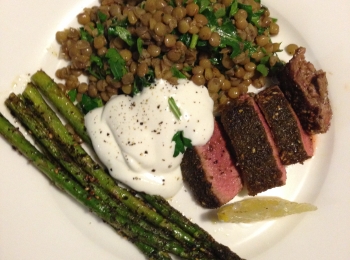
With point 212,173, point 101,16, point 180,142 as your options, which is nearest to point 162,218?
point 212,173

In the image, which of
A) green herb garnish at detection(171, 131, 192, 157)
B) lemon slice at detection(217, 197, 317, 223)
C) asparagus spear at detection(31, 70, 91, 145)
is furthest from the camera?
lemon slice at detection(217, 197, 317, 223)


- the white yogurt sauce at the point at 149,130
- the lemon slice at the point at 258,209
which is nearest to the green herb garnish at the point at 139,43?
the white yogurt sauce at the point at 149,130

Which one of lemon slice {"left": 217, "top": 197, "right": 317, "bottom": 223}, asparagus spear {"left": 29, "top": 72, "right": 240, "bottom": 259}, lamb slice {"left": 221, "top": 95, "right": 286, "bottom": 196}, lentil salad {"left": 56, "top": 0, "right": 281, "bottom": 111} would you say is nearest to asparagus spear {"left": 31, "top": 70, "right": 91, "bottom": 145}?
asparagus spear {"left": 29, "top": 72, "right": 240, "bottom": 259}

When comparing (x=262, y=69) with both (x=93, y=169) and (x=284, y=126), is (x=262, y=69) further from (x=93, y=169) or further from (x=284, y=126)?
(x=93, y=169)

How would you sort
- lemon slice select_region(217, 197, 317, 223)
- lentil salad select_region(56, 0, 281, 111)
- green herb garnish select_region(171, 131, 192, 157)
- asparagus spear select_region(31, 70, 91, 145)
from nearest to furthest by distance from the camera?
lentil salad select_region(56, 0, 281, 111) < green herb garnish select_region(171, 131, 192, 157) < asparagus spear select_region(31, 70, 91, 145) < lemon slice select_region(217, 197, 317, 223)

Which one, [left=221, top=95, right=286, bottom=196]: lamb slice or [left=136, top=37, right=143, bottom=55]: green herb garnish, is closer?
[left=136, top=37, right=143, bottom=55]: green herb garnish

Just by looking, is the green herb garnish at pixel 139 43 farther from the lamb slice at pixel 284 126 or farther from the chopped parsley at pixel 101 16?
the lamb slice at pixel 284 126

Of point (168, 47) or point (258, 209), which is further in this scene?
point (258, 209)

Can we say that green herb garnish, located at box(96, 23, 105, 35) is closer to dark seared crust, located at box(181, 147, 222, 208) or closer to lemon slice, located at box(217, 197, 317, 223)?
dark seared crust, located at box(181, 147, 222, 208)
